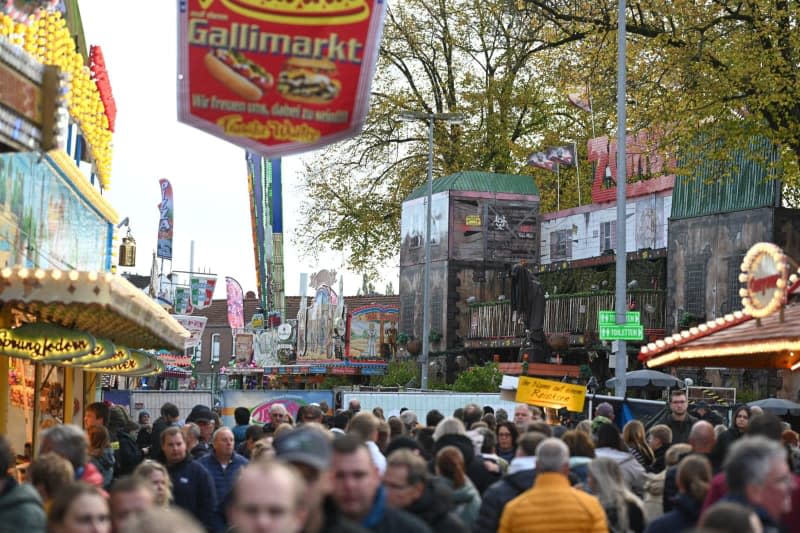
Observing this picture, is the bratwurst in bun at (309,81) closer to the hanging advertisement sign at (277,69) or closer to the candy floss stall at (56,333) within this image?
the hanging advertisement sign at (277,69)

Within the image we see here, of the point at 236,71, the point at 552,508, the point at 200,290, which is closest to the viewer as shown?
the point at 552,508

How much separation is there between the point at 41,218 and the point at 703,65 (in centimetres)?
1175

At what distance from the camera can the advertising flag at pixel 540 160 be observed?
49906 mm

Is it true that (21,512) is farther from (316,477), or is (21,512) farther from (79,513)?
(316,477)

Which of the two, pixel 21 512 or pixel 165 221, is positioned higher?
pixel 165 221

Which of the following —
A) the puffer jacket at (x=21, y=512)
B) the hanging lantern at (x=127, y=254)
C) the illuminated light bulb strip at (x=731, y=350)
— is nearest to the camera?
the puffer jacket at (x=21, y=512)

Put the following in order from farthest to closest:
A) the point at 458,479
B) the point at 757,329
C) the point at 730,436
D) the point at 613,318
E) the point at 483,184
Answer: the point at 483,184
the point at 613,318
the point at 757,329
the point at 730,436
the point at 458,479

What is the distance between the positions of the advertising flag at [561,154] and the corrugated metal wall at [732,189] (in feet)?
37.2

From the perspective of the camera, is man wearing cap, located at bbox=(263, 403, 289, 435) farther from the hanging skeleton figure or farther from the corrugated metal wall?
the hanging skeleton figure

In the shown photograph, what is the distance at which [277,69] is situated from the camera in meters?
8.97

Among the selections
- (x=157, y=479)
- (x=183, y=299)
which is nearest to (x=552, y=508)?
(x=157, y=479)

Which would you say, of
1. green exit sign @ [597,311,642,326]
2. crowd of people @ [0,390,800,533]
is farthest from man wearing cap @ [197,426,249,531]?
green exit sign @ [597,311,642,326]

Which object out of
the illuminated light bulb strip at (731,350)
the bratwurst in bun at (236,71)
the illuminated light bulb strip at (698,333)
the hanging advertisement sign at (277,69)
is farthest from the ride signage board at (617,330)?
the bratwurst in bun at (236,71)

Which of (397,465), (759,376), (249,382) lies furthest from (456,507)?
(249,382)
